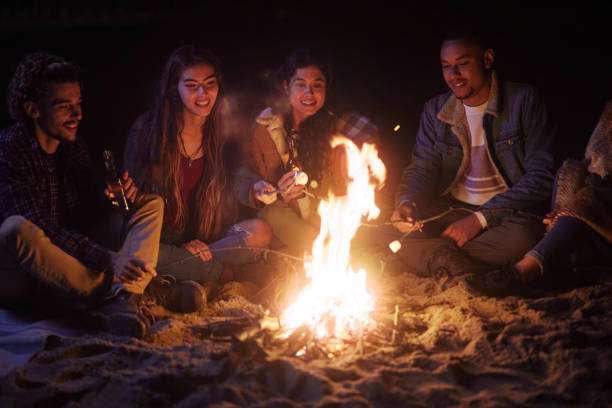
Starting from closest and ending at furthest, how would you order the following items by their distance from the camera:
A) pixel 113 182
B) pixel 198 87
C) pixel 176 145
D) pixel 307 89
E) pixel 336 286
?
pixel 336 286
pixel 113 182
pixel 198 87
pixel 176 145
pixel 307 89

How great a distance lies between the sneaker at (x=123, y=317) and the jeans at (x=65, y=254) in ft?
0.37

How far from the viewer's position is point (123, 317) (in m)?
3.49

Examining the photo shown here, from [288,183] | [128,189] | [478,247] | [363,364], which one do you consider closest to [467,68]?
[478,247]

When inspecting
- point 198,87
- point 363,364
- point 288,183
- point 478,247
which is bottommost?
point 363,364

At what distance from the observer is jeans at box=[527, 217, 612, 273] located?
13.2 feet

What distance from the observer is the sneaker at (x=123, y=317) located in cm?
346

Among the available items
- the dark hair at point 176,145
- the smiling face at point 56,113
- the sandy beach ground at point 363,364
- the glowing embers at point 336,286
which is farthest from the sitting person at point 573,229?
the smiling face at point 56,113

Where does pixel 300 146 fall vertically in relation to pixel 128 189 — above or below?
above

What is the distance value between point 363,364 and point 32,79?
331cm

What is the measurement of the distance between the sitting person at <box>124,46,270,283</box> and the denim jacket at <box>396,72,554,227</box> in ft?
5.88

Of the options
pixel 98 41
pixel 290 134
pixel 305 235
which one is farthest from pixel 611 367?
pixel 98 41

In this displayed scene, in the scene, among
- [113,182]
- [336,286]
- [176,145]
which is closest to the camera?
[336,286]

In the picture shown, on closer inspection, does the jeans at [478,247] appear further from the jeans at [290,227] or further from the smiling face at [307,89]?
the smiling face at [307,89]

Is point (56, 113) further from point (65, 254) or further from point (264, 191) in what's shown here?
point (264, 191)
